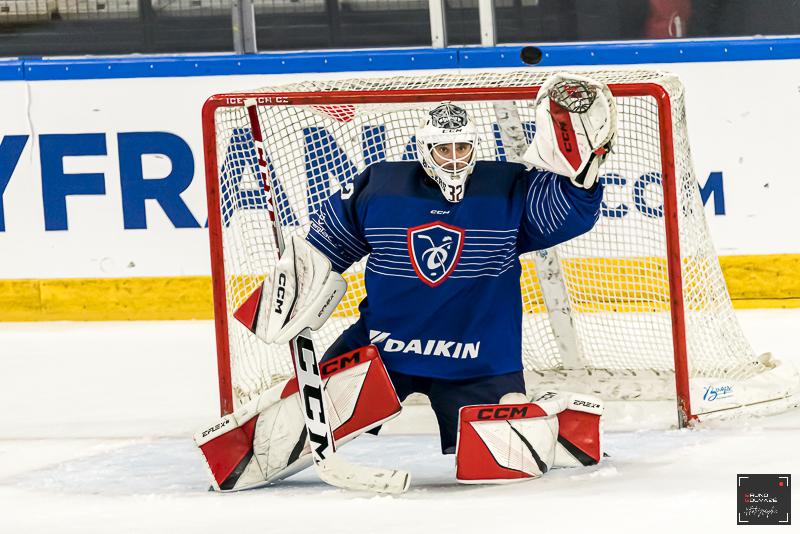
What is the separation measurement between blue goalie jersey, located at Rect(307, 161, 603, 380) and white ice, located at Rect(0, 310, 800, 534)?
279mm

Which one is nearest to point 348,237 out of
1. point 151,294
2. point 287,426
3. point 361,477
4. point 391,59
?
point 287,426

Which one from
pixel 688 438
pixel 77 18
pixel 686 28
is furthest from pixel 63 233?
pixel 688 438

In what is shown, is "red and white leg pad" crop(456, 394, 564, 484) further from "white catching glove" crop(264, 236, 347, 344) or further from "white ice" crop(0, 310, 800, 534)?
"white catching glove" crop(264, 236, 347, 344)

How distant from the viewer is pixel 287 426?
344 centimetres

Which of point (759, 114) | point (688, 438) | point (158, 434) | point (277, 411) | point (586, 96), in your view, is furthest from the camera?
point (759, 114)

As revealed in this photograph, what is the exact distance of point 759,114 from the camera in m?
5.30

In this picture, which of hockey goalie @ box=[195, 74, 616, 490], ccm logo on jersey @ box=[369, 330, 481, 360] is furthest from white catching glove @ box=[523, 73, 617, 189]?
ccm logo on jersey @ box=[369, 330, 481, 360]

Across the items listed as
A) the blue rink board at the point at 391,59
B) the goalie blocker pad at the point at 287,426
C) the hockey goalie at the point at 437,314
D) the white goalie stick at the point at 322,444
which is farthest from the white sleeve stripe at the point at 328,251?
the blue rink board at the point at 391,59

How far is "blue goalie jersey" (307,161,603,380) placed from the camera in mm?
3463

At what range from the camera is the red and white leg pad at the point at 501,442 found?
10.8ft

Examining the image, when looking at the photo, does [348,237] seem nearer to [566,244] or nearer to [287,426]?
[287,426]

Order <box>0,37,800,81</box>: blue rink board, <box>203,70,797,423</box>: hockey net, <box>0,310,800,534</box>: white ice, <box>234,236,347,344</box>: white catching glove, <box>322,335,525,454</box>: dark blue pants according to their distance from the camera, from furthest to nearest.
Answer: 1. <box>0,37,800,81</box>: blue rink board
2. <box>203,70,797,423</box>: hockey net
3. <box>322,335,525,454</box>: dark blue pants
4. <box>234,236,347,344</box>: white catching glove
5. <box>0,310,800,534</box>: white ice

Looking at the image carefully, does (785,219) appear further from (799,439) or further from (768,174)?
(799,439)

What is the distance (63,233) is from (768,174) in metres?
2.51
